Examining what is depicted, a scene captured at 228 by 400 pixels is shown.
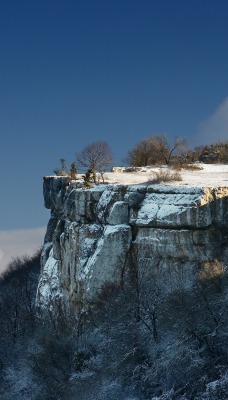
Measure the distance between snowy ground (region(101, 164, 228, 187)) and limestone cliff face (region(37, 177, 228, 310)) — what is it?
2.33 metres

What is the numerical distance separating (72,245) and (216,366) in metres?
18.8

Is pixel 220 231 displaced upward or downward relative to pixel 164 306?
upward

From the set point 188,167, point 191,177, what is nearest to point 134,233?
point 191,177

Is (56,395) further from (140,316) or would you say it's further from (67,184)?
(67,184)

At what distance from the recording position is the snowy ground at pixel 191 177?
41.6m

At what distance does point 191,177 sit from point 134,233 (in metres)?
8.46

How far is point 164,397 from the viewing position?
93.9 feet

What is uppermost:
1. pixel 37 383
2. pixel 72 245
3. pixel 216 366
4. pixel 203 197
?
pixel 203 197

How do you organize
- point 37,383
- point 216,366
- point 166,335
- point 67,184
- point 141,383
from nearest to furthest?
point 216,366
point 141,383
point 166,335
point 37,383
point 67,184

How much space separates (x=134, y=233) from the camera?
39.7 meters

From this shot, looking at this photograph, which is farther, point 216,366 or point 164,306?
point 164,306

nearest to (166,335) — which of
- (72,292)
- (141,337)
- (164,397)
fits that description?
(141,337)

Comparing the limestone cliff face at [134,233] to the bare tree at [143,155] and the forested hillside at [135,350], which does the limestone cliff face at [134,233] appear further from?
the bare tree at [143,155]

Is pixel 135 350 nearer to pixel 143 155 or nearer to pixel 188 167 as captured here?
pixel 188 167
